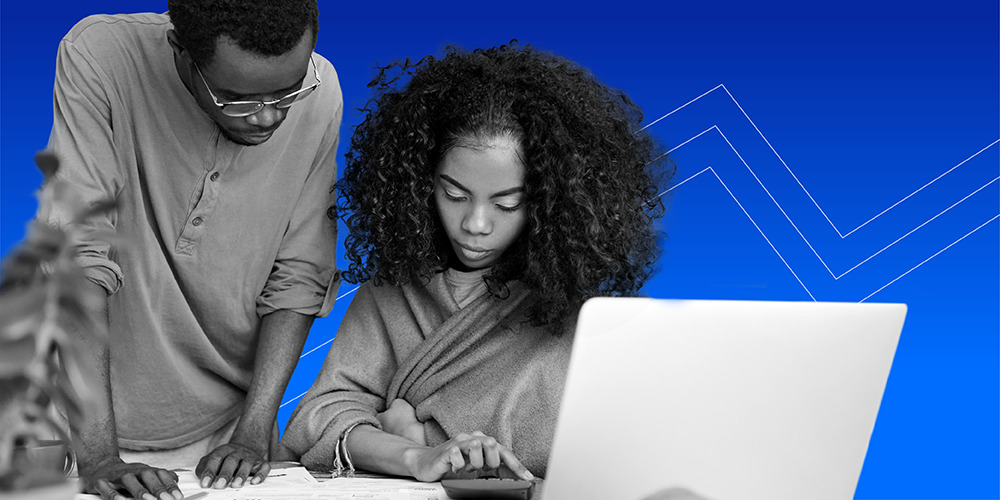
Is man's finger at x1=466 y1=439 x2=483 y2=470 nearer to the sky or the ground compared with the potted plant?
nearer to the sky

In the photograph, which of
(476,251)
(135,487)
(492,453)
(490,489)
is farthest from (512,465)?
(135,487)

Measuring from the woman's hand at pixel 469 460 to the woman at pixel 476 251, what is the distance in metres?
0.06

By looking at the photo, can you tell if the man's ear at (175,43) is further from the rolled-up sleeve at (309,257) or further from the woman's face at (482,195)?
the woman's face at (482,195)

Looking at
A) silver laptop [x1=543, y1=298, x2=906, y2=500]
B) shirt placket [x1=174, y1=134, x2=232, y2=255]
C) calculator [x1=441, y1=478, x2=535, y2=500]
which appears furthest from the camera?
shirt placket [x1=174, y1=134, x2=232, y2=255]

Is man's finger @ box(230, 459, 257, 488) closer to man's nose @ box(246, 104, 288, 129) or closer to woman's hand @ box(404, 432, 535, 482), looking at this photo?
woman's hand @ box(404, 432, 535, 482)

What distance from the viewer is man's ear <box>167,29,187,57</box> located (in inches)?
61.9

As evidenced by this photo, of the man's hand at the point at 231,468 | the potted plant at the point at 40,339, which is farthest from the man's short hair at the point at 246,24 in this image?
the potted plant at the point at 40,339

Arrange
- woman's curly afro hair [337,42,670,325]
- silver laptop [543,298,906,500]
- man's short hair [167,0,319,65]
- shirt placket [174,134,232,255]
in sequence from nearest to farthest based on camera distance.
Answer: silver laptop [543,298,906,500], man's short hair [167,0,319,65], woman's curly afro hair [337,42,670,325], shirt placket [174,134,232,255]

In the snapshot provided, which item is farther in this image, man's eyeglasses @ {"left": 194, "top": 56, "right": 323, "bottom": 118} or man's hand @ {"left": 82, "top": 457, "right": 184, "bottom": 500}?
man's eyeglasses @ {"left": 194, "top": 56, "right": 323, "bottom": 118}

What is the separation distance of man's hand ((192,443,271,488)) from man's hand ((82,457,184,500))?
0.06 m

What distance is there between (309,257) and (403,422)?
0.39 meters

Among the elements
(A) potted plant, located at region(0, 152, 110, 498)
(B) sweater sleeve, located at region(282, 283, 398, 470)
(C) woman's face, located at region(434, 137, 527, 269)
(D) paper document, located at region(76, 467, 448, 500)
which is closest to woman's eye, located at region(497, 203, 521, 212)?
(C) woman's face, located at region(434, 137, 527, 269)

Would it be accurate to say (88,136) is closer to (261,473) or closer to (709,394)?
(261,473)

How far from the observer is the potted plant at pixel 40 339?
2.09ft
